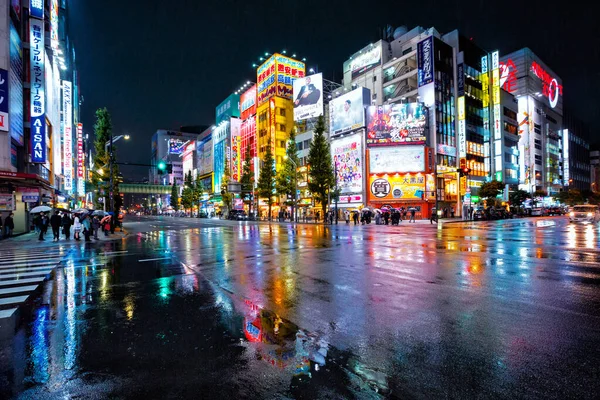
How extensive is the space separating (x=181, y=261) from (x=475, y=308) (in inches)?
375

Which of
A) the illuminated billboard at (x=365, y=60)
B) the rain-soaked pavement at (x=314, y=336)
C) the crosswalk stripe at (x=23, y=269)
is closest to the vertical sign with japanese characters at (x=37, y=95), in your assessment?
the crosswalk stripe at (x=23, y=269)

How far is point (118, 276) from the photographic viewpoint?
924 centimetres

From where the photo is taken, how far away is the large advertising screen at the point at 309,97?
60281 mm

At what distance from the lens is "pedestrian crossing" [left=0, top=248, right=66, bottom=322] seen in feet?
21.8

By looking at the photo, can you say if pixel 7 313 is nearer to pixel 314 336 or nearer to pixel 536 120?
pixel 314 336

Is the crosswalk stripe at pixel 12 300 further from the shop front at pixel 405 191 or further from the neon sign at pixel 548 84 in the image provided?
the neon sign at pixel 548 84

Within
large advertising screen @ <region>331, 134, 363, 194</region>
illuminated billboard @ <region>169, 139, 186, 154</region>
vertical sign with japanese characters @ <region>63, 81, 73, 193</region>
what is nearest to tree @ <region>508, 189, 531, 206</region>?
large advertising screen @ <region>331, 134, 363, 194</region>

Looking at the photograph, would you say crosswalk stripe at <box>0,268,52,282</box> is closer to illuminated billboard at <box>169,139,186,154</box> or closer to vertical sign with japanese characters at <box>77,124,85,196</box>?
vertical sign with japanese characters at <box>77,124,85,196</box>

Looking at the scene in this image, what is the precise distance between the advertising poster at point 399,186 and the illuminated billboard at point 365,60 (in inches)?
977

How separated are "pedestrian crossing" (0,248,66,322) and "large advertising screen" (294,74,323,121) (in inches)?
2055

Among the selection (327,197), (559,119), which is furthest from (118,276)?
(559,119)

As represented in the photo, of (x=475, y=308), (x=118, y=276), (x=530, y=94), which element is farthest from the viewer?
(x=530, y=94)

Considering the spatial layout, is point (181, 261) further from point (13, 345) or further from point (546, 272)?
point (546, 272)

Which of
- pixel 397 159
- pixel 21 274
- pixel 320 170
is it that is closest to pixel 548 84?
pixel 397 159
